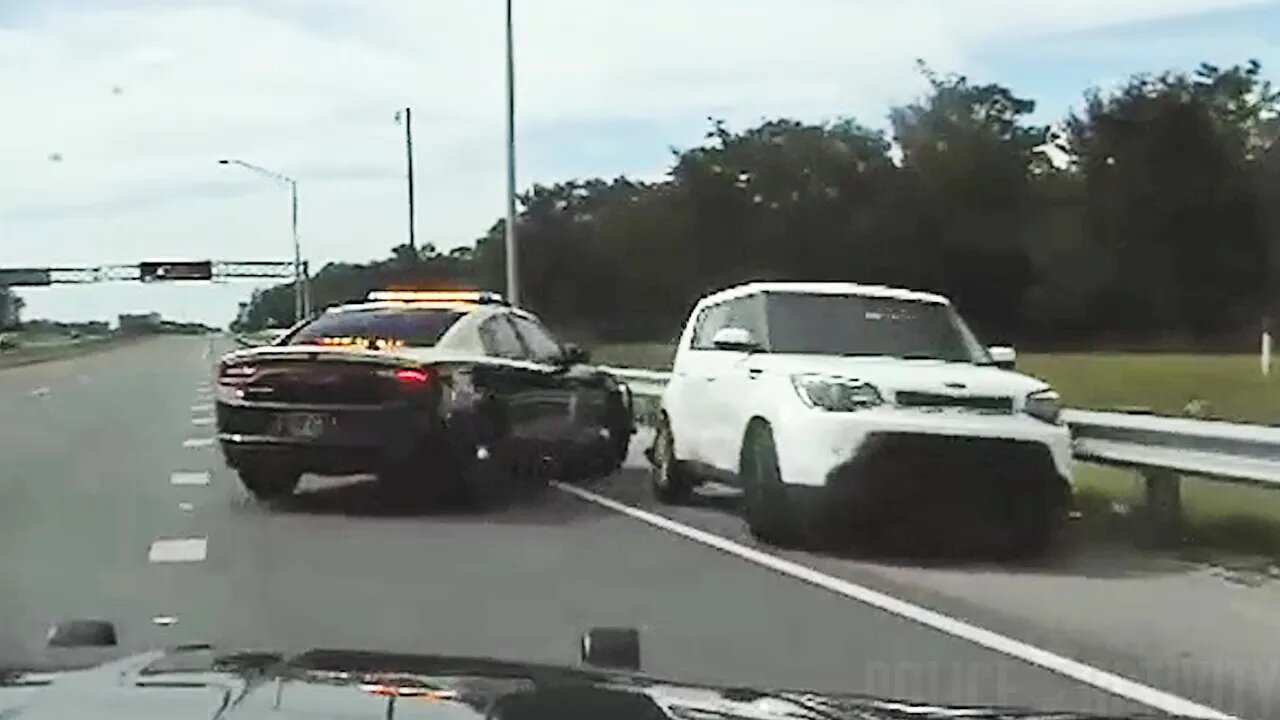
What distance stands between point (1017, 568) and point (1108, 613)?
85.6 inches

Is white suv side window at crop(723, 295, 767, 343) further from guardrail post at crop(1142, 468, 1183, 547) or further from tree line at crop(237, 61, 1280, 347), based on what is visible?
tree line at crop(237, 61, 1280, 347)

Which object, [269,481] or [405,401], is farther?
[269,481]

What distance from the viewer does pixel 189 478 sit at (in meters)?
20.8

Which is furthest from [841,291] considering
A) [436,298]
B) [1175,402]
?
[1175,402]

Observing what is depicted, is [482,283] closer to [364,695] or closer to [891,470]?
[891,470]

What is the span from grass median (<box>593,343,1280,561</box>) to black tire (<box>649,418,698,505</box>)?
9.53 ft

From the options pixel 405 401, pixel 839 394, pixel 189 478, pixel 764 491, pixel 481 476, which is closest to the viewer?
pixel 839 394

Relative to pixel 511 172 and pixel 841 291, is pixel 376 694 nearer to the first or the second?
pixel 841 291

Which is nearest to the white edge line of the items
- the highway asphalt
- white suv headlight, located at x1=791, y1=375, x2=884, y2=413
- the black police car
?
the highway asphalt

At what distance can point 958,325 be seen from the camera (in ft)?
53.1

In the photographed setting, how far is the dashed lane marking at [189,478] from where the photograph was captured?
2020 cm

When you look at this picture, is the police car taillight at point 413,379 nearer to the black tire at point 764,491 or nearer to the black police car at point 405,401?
the black police car at point 405,401

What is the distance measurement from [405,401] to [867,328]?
10.9ft

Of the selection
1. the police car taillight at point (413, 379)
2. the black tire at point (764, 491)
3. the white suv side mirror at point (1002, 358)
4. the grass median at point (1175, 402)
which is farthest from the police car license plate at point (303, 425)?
the grass median at point (1175, 402)
